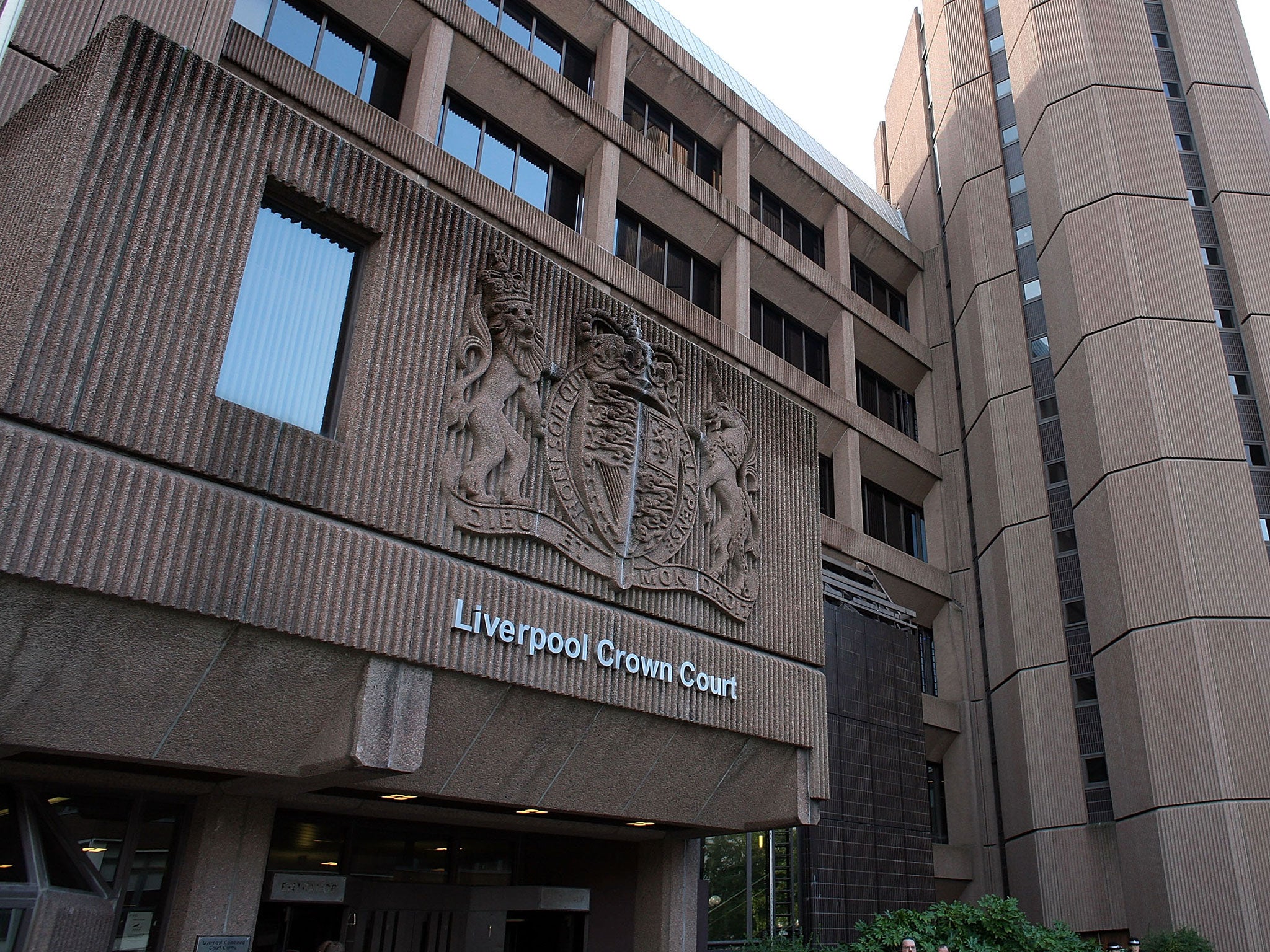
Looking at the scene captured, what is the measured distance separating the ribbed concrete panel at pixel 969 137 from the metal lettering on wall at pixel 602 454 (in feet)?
64.0

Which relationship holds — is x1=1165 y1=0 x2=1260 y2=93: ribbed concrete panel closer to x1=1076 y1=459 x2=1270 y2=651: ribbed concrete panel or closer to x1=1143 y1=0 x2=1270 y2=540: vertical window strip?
x1=1143 y1=0 x2=1270 y2=540: vertical window strip

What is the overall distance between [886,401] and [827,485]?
518 centimetres

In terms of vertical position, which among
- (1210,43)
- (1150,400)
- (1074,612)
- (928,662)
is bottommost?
(928,662)

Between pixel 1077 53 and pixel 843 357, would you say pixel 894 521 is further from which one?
pixel 1077 53

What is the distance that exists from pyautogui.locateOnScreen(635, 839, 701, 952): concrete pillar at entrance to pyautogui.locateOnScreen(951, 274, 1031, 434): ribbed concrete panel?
17278 mm

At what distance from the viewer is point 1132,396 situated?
2241 centimetres

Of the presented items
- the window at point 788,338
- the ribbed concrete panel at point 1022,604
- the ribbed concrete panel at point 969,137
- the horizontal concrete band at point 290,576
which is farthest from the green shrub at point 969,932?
the ribbed concrete panel at point 969,137

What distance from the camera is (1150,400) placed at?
866 inches

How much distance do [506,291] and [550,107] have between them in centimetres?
1078

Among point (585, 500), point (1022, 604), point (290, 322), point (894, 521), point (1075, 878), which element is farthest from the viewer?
point (894, 521)

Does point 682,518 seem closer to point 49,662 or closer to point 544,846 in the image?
point 544,846

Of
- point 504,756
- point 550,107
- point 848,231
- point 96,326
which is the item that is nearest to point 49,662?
point 96,326

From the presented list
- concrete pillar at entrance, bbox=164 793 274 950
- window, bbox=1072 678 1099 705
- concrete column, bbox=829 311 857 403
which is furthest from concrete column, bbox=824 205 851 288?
concrete pillar at entrance, bbox=164 793 274 950

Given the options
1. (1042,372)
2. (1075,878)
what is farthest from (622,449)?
(1042,372)
